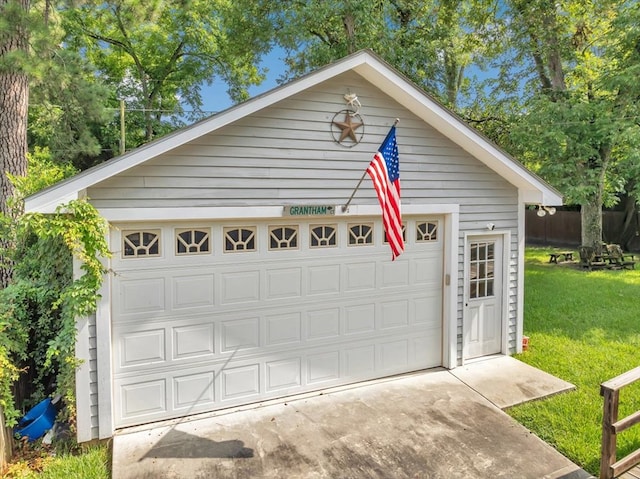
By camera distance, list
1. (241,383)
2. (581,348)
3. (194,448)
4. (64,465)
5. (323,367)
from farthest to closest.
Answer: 1. (581,348)
2. (323,367)
3. (241,383)
4. (194,448)
5. (64,465)

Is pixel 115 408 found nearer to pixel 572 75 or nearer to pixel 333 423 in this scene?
pixel 333 423

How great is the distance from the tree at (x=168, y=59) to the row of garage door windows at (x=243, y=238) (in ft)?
43.3

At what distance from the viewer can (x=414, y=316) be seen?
647 cm

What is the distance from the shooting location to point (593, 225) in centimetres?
1606

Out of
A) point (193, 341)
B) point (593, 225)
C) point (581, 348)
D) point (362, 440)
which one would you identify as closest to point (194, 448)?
point (193, 341)

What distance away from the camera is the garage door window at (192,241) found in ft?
16.6

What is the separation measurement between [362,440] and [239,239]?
8.98ft

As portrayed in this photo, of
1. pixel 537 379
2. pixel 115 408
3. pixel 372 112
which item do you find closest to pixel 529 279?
pixel 537 379

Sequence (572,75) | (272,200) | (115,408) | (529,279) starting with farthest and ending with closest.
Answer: (572,75)
(529,279)
(272,200)
(115,408)

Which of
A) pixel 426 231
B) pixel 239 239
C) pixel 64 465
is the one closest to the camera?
pixel 64 465

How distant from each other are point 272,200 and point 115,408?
301 cm

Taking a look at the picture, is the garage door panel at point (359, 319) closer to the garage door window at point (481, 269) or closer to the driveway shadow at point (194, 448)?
the garage door window at point (481, 269)

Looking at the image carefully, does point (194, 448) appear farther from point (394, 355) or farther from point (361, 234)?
point (361, 234)

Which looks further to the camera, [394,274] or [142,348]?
[394,274]
